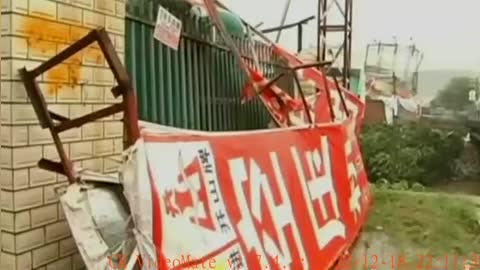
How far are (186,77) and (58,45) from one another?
140cm

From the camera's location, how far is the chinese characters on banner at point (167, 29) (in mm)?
2992

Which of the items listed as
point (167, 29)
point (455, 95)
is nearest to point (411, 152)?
point (455, 95)

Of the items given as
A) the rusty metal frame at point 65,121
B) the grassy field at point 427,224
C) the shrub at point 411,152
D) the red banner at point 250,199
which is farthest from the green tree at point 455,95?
the rusty metal frame at point 65,121

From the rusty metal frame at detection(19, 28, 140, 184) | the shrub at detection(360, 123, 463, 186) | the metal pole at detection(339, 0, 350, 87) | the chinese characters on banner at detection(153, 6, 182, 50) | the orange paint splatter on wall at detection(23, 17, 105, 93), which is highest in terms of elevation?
the metal pole at detection(339, 0, 350, 87)

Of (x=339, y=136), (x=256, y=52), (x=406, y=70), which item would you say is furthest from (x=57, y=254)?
(x=406, y=70)

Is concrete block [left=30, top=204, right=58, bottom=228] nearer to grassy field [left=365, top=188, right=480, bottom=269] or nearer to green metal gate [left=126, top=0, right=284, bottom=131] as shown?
green metal gate [left=126, top=0, right=284, bottom=131]

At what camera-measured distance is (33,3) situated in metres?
1.84

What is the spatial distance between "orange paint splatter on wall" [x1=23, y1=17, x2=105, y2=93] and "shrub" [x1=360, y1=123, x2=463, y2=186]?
6521 mm

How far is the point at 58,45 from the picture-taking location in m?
1.98

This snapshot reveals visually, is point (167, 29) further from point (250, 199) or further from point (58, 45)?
point (250, 199)

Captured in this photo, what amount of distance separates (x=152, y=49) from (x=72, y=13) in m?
0.91

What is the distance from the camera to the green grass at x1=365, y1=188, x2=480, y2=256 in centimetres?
434

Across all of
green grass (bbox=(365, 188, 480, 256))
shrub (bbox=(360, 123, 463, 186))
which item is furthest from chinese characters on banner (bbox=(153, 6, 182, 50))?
shrub (bbox=(360, 123, 463, 186))

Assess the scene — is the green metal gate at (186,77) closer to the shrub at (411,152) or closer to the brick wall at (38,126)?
the brick wall at (38,126)
